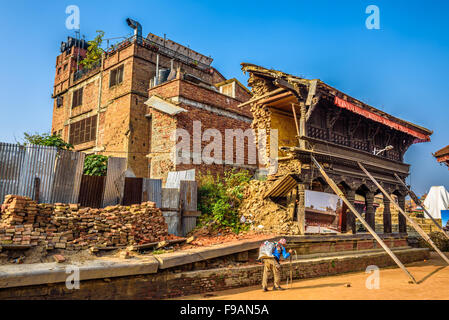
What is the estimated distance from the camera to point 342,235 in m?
13.2

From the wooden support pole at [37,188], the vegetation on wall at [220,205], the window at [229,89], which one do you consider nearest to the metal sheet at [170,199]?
the vegetation on wall at [220,205]

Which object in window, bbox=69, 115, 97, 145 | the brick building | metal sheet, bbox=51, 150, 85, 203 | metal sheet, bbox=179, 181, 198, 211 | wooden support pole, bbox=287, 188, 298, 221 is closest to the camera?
metal sheet, bbox=51, 150, 85, 203

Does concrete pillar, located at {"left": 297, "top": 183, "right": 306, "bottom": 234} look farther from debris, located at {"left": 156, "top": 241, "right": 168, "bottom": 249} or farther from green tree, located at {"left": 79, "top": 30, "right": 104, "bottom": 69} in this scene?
green tree, located at {"left": 79, "top": 30, "right": 104, "bottom": 69}

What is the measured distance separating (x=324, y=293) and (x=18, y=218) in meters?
7.90

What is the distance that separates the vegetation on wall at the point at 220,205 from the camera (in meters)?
12.6

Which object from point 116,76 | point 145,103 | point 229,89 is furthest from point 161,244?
point 116,76

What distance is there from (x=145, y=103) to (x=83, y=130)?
8.26m

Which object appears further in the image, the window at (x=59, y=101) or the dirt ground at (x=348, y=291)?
the window at (x=59, y=101)

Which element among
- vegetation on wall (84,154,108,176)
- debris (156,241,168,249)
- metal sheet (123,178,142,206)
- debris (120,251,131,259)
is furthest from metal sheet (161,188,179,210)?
vegetation on wall (84,154,108,176)

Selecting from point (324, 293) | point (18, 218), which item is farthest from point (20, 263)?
point (324, 293)

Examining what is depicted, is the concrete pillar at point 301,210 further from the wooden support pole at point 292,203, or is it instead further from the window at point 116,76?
the window at point 116,76

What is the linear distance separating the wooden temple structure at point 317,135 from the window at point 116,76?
10.6 metres

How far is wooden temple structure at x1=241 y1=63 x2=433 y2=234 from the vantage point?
40.0 feet
